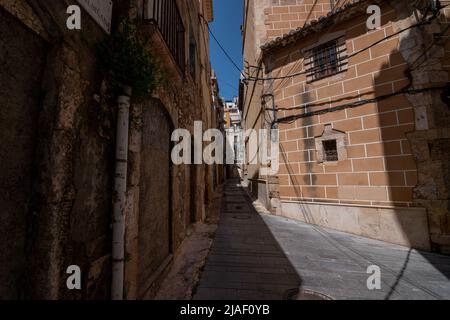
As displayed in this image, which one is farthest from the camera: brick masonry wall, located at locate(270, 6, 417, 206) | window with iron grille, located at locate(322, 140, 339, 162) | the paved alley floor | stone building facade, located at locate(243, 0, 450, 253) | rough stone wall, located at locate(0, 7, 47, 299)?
window with iron grille, located at locate(322, 140, 339, 162)

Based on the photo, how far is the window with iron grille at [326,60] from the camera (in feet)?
19.9

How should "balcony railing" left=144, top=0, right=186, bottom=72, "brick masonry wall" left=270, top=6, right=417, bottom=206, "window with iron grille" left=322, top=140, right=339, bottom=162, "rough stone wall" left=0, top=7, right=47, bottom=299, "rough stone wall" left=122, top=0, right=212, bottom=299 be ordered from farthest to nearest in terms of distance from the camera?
"window with iron grille" left=322, top=140, right=339, bottom=162
"brick masonry wall" left=270, top=6, right=417, bottom=206
"balcony railing" left=144, top=0, right=186, bottom=72
"rough stone wall" left=122, top=0, right=212, bottom=299
"rough stone wall" left=0, top=7, right=47, bottom=299

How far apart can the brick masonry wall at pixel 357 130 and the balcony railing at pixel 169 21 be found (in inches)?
165

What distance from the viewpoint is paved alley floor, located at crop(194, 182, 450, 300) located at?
283 centimetres

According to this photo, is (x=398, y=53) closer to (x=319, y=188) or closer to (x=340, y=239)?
(x=319, y=188)

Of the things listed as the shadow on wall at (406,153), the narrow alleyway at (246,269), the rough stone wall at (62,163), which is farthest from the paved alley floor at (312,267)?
the rough stone wall at (62,163)

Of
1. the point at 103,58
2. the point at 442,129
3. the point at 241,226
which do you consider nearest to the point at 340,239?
the point at 241,226

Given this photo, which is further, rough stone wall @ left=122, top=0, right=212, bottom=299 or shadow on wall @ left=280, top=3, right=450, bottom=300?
shadow on wall @ left=280, top=3, right=450, bottom=300

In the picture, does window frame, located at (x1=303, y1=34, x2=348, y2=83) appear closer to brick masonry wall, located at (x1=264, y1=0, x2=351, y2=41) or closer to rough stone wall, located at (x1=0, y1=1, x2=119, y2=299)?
brick masonry wall, located at (x1=264, y1=0, x2=351, y2=41)

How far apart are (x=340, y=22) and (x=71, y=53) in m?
7.28

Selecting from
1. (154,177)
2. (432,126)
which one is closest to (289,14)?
(432,126)

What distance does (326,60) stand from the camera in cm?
637

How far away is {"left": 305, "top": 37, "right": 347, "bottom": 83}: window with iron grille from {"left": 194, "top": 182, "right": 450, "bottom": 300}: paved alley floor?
15.8 feet

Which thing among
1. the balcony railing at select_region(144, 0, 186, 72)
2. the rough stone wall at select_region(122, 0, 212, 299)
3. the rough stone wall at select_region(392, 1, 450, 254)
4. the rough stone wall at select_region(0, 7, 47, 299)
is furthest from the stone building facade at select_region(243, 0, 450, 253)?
the rough stone wall at select_region(0, 7, 47, 299)
